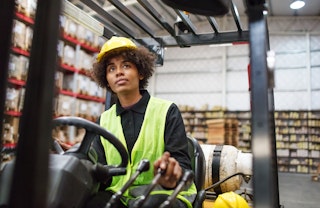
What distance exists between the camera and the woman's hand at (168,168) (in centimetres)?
124

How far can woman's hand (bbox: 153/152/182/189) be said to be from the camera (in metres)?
1.24

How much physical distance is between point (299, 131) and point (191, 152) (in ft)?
40.4

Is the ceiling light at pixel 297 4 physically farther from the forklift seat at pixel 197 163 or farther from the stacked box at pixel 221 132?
the forklift seat at pixel 197 163

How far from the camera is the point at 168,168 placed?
1.26m

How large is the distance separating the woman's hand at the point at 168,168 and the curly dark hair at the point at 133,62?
1.13 metres

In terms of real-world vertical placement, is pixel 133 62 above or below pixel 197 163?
above

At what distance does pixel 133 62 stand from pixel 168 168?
1.16m

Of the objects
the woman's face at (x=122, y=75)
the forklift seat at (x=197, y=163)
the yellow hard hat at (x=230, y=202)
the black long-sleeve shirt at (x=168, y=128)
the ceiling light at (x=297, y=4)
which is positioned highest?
the ceiling light at (x=297, y=4)

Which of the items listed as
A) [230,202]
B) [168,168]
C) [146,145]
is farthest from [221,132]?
[168,168]

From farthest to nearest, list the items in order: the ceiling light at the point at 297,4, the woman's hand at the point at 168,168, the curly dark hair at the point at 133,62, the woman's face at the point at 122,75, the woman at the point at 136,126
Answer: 1. the ceiling light at the point at 297,4
2. the curly dark hair at the point at 133,62
3. the woman's face at the point at 122,75
4. the woman at the point at 136,126
5. the woman's hand at the point at 168,168

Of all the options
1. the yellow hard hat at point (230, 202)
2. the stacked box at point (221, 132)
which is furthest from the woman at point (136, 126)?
the stacked box at point (221, 132)

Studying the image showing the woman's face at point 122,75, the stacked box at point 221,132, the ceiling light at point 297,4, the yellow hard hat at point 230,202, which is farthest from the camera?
the ceiling light at point 297,4

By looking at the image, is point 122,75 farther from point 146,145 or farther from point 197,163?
point 197,163

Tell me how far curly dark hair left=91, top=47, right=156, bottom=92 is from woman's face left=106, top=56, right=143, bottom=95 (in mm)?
41
